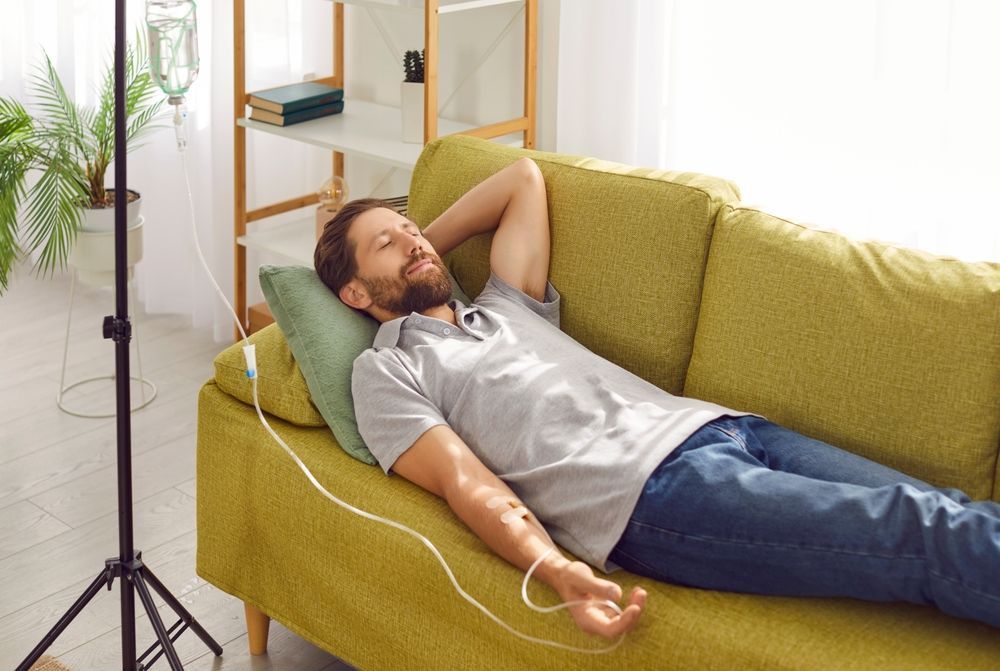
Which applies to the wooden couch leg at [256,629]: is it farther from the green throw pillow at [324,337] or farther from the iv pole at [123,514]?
the green throw pillow at [324,337]

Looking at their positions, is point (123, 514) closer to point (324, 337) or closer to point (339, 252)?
point (324, 337)

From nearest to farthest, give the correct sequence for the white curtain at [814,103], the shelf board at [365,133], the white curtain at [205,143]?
the white curtain at [814,103], the shelf board at [365,133], the white curtain at [205,143]

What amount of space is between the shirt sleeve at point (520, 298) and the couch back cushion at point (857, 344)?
276mm

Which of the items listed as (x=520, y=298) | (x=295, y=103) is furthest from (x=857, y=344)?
(x=295, y=103)

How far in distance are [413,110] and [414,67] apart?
12cm

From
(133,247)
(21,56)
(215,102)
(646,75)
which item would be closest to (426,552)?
(646,75)

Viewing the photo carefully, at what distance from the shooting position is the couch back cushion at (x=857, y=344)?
1862 millimetres

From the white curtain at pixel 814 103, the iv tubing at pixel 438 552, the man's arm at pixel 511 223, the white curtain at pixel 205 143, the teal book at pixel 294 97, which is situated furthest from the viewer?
the white curtain at pixel 205 143

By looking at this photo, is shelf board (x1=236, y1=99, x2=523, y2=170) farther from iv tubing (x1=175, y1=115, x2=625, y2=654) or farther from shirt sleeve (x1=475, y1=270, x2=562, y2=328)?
iv tubing (x1=175, y1=115, x2=625, y2=654)

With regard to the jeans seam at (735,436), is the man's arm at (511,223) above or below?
above

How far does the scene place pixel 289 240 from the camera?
3.42m

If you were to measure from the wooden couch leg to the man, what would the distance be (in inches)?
18.7

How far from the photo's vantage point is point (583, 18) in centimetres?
286

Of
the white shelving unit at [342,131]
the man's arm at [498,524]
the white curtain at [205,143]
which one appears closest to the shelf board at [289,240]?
the white shelving unit at [342,131]
